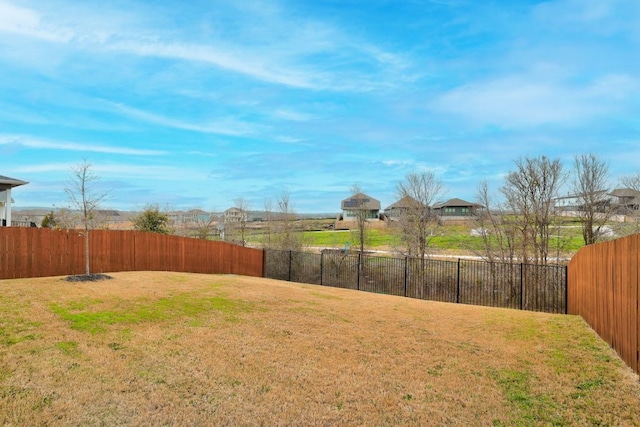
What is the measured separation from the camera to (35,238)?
1163cm

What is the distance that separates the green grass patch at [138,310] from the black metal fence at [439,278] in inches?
420

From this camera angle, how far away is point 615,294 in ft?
21.4

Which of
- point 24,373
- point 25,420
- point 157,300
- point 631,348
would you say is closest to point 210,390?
point 25,420

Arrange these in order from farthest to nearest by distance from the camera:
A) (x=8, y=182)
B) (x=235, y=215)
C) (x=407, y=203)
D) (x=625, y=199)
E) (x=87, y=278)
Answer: (x=235, y=215) < (x=407, y=203) < (x=625, y=199) < (x=8, y=182) < (x=87, y=278)

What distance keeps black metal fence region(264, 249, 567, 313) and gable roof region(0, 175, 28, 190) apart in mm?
12415

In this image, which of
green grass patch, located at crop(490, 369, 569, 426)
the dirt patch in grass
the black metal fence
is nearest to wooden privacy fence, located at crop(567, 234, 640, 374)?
green grass patch, located at crop(490, 369, 569, 426)

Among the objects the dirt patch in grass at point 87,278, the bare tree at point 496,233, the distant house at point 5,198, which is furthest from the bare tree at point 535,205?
the distant house at point 5,198

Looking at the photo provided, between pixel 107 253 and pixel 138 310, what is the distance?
7.31m

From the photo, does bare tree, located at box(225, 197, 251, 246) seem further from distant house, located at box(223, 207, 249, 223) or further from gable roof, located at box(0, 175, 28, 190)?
gable roof, located at box(0, 175, 28, 190)

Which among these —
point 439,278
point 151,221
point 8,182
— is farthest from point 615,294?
point 151,221

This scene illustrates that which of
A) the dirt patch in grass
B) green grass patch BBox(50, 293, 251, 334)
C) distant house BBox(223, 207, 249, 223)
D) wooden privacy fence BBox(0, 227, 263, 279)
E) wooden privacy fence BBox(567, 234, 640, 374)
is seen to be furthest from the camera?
distant house BBox(223, 207, 249, 223)

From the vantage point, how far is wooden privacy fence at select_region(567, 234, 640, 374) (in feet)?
18.1

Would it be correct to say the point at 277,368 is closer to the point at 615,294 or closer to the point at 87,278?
the point at 615,294

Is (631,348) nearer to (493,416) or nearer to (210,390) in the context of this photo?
(493,416)
